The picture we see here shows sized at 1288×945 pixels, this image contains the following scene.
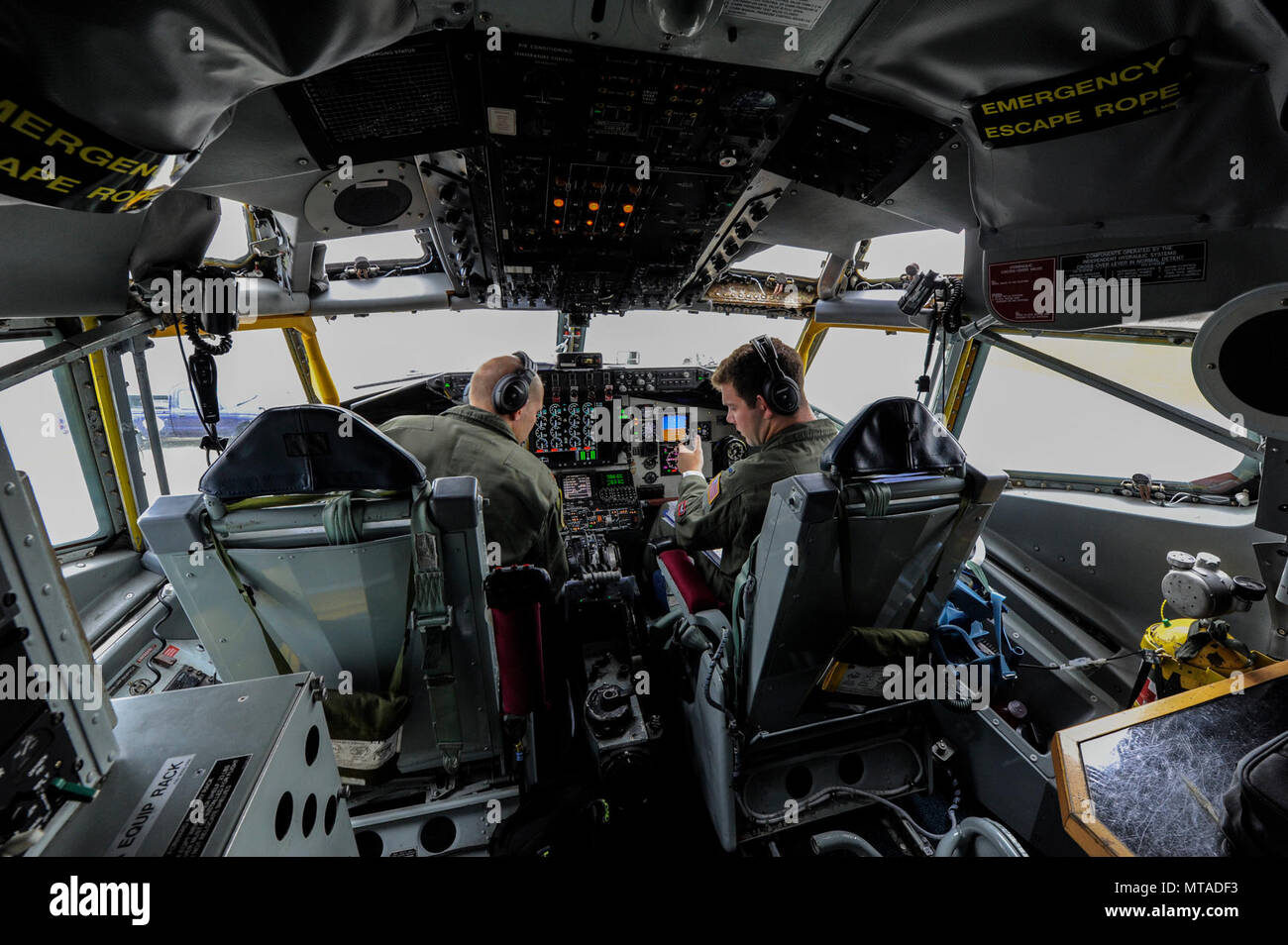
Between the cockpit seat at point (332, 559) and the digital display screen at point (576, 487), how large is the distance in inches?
89.2

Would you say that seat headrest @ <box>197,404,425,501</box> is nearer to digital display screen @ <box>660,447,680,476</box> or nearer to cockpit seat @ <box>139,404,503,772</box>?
cockpit seat @ <box>139,404,503,772</box>

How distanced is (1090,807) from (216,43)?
2.08 m

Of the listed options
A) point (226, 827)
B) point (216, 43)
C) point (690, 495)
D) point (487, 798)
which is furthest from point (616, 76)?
point (487, 798)

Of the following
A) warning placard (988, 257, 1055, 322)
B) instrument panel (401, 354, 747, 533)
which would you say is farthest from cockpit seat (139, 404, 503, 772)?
instrument panel (401, 354, 747, 533)

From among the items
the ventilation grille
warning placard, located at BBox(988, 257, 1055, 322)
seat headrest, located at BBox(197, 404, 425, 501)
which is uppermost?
the ventilation grille

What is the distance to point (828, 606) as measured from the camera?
64.0 inches

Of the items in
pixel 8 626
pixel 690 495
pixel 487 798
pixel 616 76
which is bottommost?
pixel 487 798

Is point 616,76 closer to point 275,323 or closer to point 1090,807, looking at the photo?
point 1090,807

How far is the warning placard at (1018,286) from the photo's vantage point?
1828 millimetres

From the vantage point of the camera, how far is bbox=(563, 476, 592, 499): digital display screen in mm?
3836

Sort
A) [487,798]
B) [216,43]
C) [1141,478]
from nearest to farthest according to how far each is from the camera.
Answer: [216,43] → [487,798] → [1141,478]

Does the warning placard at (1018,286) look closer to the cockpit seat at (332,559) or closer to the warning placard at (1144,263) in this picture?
the warning placard at (1144,263)

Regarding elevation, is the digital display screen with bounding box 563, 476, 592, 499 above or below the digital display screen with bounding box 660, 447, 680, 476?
below
